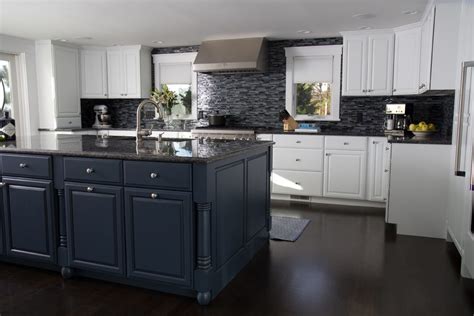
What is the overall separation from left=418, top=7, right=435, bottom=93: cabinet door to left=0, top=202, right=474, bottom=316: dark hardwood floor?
166cm

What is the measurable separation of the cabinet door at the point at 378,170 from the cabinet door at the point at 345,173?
0.08 m

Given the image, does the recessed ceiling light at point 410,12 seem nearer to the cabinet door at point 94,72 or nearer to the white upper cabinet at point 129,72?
the white upper cabinet at point 129,72

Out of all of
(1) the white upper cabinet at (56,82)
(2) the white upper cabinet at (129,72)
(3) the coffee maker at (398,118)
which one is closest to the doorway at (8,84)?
(1) the white upper cabinet at (56,82)

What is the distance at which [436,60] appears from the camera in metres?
3.80

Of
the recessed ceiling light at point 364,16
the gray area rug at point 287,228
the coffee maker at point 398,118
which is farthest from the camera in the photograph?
the coffee maker at point 398,118

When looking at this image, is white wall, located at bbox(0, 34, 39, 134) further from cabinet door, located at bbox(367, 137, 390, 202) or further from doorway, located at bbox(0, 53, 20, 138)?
cabinet door, located at bbox(367, 137, 390, 202)

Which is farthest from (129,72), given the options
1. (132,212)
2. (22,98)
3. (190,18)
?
(132,212)

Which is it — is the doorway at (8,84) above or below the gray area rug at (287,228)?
above

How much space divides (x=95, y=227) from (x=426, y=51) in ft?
11.8

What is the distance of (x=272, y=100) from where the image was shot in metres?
5.95

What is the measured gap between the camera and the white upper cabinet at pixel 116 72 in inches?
253

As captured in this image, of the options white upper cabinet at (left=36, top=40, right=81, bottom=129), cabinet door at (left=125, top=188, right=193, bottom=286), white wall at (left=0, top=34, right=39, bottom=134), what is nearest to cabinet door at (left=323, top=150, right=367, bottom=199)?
cabinet door at (left=125, top=188, right=193, bottom=286)

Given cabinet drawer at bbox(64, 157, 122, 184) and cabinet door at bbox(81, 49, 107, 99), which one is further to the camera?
cabinet door at bbox(81, 49, 107, 99)

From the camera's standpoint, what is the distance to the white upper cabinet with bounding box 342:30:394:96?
5.07 metres
